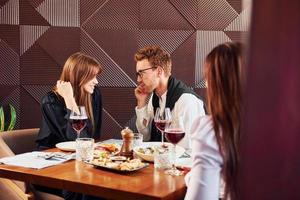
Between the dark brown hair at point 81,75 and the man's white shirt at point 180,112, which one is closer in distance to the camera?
the man's white shirt at point 180,112

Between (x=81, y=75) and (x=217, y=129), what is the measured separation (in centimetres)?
184

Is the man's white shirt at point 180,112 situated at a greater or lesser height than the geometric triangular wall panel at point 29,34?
lesser

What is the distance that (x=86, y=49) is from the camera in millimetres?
4188

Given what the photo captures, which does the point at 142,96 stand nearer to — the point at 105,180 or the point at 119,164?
the point at 119,164

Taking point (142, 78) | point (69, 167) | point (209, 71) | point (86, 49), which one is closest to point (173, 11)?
point (86, 49)

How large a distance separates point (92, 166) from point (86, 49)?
2237mm

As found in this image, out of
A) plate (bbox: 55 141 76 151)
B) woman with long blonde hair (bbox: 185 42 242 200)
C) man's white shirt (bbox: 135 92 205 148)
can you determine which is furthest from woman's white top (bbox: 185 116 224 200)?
man's white shirt (bbox: 135 92 205 148)

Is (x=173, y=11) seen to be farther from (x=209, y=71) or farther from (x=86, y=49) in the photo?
(x=209, y=71)

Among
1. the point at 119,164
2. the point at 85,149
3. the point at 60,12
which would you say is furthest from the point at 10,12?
the point at 119,164

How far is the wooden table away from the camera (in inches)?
68.9

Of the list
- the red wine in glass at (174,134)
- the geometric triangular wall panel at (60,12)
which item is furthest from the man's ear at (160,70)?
the geometric triangular wall panel at (60,12)

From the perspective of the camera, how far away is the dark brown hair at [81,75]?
3.11 m

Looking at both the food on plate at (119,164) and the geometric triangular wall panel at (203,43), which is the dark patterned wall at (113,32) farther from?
the food on plate at (119,164)

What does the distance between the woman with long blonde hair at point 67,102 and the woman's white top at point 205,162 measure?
138 centimetres
